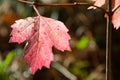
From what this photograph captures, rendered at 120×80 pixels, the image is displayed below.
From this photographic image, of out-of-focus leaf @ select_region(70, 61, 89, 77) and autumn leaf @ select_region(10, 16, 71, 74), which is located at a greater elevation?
out-of-focus leaf @ select_region(70, 61, 89, 77)

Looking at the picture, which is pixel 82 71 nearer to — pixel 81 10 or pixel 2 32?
pixel 81 10

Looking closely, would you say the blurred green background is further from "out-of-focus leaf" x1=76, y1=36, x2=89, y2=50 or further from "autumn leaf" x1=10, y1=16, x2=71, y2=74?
"autumn leaf" x1=10, y1=16, x2=71, y2=74

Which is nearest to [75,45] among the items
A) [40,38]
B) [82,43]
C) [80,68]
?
[82,43]

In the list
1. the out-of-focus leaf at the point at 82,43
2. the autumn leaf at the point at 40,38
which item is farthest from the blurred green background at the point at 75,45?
the autumn leaf at the point at 40,38

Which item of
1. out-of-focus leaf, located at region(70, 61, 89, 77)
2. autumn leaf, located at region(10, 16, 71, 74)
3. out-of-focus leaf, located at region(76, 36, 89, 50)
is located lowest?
autumn leaf, located at region(10, 16, 71, 74)

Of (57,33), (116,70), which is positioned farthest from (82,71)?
(57,33)

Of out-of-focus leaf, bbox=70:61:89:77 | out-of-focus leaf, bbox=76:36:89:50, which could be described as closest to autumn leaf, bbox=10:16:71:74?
out-of-focus leaf, bbox=70:61:89:77
